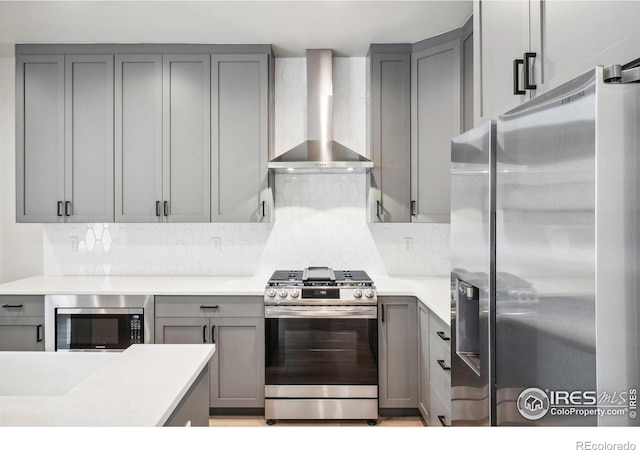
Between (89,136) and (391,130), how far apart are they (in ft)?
6.96

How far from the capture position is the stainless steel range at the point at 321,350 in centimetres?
276

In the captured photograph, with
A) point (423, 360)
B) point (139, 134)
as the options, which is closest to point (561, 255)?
point (423, 360)

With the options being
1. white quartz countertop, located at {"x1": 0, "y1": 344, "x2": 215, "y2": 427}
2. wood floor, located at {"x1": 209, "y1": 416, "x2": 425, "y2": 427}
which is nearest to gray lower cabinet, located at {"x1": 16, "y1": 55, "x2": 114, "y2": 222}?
wood floor, located at {"x1": 209, "y1": 416, "x2": 425, "y2": 427}

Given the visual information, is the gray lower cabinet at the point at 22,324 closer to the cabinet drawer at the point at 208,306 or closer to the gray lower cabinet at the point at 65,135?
the gray lower cabinet at the point at 65,135

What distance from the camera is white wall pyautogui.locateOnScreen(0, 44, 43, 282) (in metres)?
3.28

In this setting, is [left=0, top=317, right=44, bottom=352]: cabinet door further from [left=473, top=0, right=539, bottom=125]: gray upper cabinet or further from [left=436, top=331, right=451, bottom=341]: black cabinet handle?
[left=473, top=0, right=539, bottom=125]: gray upper cabinet

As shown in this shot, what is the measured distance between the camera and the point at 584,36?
89cm

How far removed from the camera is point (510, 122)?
1053mm

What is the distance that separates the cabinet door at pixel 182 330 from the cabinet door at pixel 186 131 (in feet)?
2.49

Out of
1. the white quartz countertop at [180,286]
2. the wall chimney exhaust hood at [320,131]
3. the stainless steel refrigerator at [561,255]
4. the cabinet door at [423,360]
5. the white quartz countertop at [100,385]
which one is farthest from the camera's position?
the wall chimney exhaust hood at [320,131]

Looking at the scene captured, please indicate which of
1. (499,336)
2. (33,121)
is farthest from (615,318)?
(33,121)

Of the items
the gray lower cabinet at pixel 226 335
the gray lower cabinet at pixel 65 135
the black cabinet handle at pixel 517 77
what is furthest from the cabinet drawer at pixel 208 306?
the black cabinet handle at pixel 517 77

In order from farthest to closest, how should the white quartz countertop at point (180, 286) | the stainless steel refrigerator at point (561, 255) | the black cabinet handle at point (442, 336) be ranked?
the white quartz countertop at point (180, 286) → the black cabinet handle at point (442, 336) → the stainless steel refrigerator at point (561, 255)
